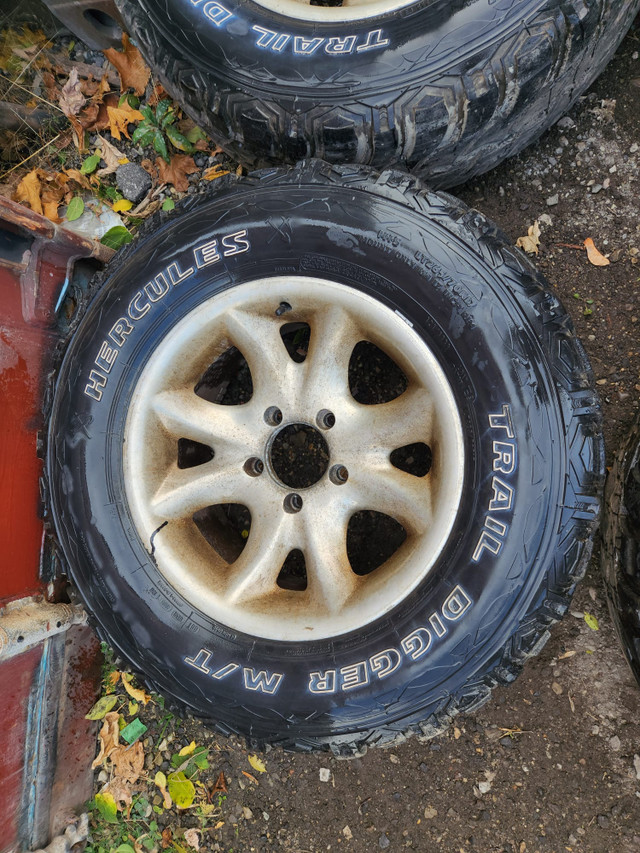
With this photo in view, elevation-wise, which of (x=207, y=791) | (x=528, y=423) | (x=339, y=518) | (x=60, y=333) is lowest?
(x=207, y=791)

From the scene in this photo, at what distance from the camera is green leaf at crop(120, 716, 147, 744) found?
11.0ft

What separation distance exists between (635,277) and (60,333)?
8.10 ft

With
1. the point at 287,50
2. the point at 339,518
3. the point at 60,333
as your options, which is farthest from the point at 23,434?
the point at 287,50

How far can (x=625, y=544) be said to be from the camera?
92.8 inches

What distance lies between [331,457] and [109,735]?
2.14 m

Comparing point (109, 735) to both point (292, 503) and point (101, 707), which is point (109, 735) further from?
point (292, 503)

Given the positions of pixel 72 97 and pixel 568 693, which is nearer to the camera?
pixel 568 693

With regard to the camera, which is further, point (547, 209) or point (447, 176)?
point (547, 209)

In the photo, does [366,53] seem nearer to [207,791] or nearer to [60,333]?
[60,333]

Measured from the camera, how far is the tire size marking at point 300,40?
83.0 inches

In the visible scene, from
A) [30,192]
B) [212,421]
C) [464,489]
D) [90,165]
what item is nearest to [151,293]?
[212,421]

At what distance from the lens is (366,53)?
2105 mm

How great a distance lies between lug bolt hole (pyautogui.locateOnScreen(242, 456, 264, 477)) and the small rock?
1.82 metres

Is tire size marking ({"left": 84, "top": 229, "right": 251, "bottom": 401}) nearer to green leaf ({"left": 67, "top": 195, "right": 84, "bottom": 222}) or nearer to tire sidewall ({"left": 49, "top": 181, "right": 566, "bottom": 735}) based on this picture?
tire sidewall ({"left": 49, "top": 181, "right": 566, "bottom": 735})
